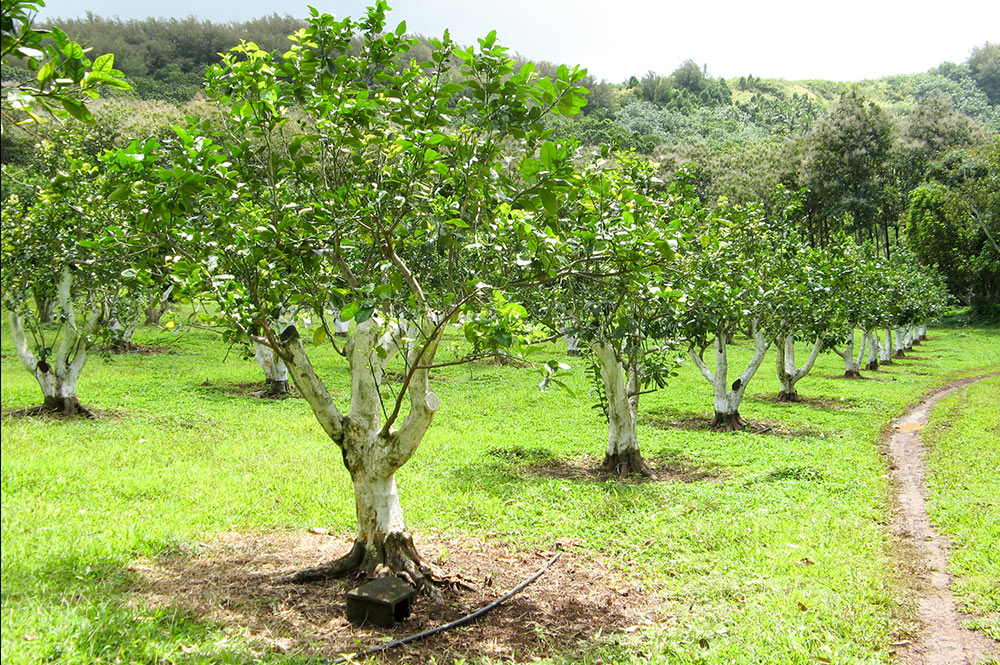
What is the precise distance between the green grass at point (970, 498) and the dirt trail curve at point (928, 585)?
0.38ft

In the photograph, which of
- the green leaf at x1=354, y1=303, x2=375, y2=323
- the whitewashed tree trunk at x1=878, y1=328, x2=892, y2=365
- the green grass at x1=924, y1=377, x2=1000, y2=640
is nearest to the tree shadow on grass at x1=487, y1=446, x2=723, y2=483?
the green grass at x1=924, y1=377, x2=1000, y2=640

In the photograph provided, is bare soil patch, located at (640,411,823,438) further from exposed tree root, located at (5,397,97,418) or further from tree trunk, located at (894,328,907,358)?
tree trunk, located at (894,328,907,358)

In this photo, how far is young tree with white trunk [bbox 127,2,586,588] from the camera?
183 inches

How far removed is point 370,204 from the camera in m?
4.98

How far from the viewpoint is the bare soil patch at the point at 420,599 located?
15.7 feet

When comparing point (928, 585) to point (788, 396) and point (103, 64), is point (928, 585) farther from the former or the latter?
point (788, 396)

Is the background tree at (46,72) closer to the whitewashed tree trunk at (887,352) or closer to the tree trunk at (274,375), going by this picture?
the tree trunk at (274,375)

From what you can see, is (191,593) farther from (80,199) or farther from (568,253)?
(80,199)

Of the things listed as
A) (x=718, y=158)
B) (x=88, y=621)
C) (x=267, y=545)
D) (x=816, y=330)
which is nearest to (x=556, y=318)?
(x=267, y=545)

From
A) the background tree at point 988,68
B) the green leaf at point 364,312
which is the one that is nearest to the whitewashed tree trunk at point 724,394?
the green leaf at point 364,312

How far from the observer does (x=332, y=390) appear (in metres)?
17.4

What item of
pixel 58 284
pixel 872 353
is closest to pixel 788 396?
pixel 872 353

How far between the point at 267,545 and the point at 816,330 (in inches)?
531

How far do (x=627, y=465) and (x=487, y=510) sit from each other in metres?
3.04
